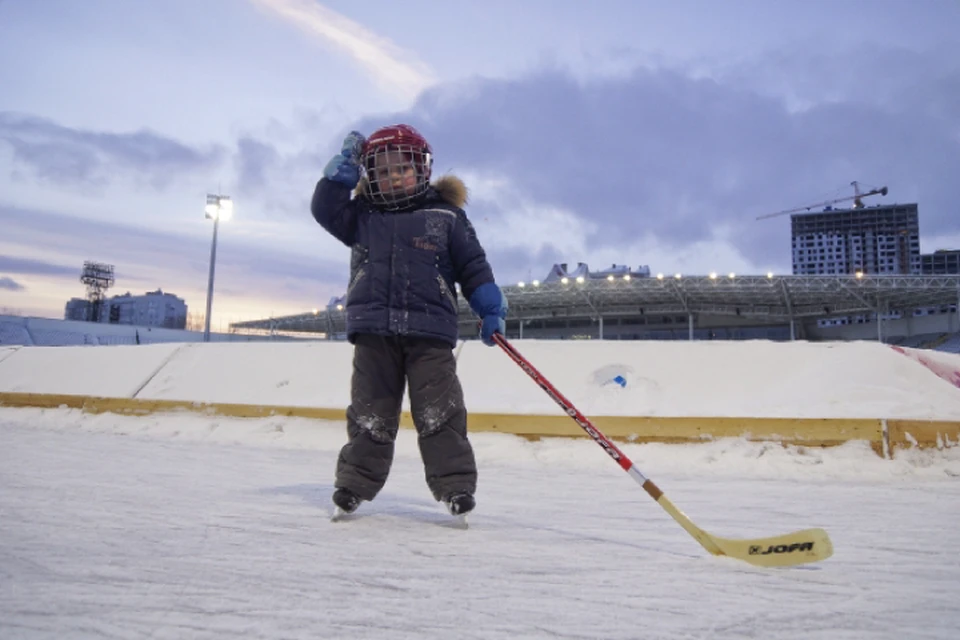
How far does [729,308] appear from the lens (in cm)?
3469

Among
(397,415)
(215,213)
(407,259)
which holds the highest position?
(215,213)

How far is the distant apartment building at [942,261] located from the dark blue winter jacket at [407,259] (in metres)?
151

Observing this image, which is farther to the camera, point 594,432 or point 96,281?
point 96,281

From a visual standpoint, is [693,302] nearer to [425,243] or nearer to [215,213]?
[215,213]

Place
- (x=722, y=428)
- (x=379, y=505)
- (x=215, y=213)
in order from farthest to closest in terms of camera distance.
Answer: (x=215, y=213), (x=722, y=428), (x=379, y=505)

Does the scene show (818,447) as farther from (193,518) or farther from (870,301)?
(870,301)

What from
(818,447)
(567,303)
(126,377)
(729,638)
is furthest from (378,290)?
(567,303)

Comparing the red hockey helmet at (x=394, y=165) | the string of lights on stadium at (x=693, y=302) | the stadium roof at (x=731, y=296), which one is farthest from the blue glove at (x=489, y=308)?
the string of lights on stadium at (x=693, y=302)

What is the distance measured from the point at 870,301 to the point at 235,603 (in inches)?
1446

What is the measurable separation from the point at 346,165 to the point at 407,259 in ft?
1.58

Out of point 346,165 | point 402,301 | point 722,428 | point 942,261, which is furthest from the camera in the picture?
point 942,261

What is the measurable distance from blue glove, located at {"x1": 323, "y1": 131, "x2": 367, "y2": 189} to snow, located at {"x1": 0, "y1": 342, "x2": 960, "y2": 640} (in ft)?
4.55

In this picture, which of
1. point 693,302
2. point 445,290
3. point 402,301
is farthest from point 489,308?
point 693,302

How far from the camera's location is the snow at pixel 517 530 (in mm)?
1404
